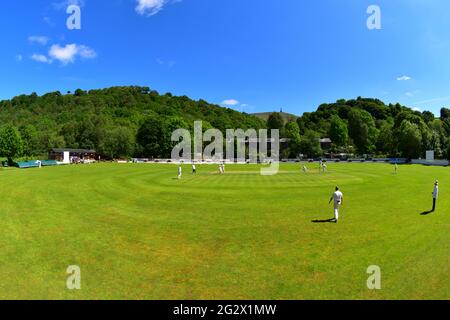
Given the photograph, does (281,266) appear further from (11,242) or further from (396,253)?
(11,242)

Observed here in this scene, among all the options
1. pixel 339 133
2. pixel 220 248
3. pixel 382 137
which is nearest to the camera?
pixel 220 248

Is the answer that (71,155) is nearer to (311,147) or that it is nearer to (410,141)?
(311,147)

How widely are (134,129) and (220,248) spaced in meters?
143

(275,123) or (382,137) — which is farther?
(275,123)

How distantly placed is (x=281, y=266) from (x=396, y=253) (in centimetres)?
566

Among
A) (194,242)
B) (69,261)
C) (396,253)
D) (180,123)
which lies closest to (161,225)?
(194,242)

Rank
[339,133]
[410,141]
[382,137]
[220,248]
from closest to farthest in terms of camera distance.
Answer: [220,248] < [410,141] < [382,137] < [339,133]
